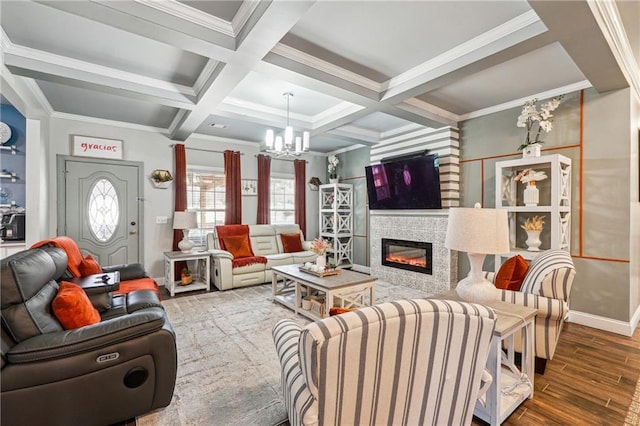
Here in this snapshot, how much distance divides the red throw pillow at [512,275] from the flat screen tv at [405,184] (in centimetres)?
197

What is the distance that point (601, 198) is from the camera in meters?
3.24

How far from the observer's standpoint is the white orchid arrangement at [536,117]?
3.23 m

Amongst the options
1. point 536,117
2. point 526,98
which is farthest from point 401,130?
point 536,117

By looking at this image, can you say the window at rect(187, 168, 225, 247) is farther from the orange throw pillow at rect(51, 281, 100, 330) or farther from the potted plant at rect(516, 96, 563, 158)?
the potted plant at rect(516, 96, 563, 158)

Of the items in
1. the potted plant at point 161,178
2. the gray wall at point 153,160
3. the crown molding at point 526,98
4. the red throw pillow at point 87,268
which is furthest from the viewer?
the potted plant at point 161,178

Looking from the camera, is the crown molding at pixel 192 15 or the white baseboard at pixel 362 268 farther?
the white baseboard at pixel 362 268

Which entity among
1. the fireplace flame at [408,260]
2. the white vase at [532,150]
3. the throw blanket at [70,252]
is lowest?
the fireplace flame at [408,260]

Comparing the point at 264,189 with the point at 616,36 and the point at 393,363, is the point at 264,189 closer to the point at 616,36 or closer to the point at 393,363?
the point at 616,36

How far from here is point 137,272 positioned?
11.6 feet

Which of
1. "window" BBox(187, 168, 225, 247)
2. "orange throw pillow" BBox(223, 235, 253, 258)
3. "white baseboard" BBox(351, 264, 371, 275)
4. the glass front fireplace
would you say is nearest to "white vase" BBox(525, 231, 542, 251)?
the glass front fireplace

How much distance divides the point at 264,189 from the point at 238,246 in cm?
140

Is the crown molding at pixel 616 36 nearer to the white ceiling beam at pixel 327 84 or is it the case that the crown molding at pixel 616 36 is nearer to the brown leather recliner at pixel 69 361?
the white ceiling beam at pixel 327 84

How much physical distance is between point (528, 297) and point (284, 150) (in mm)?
→ 3112

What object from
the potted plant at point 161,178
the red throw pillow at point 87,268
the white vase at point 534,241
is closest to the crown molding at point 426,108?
the white vase at point 534,241
